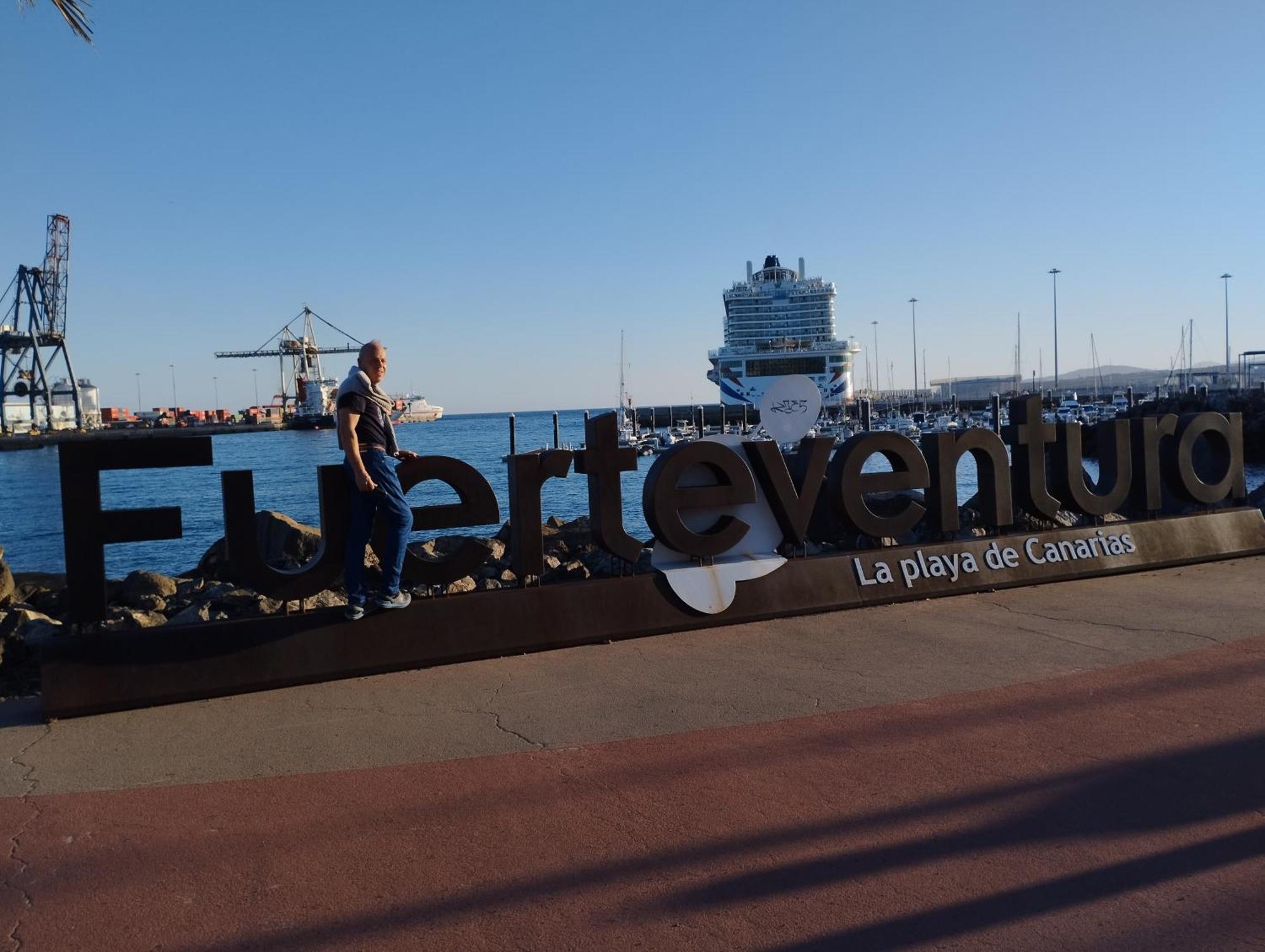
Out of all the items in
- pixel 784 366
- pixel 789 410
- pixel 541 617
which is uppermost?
pixel 784 366

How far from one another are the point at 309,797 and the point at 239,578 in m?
2.37

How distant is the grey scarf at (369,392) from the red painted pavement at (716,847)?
2.58 meters

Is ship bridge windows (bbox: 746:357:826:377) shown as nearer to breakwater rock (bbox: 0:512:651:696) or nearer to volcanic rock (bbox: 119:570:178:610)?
breakwater rock (bbox: 0:512:651:696)

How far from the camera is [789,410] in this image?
9773 mm

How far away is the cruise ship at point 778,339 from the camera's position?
83.5m

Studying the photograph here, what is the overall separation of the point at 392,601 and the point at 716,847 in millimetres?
3482

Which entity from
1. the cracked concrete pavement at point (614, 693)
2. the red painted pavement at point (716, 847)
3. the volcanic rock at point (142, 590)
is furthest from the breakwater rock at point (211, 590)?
the red painted pavement at point (716, 847)

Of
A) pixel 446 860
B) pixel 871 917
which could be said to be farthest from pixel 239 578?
pixel 871 917

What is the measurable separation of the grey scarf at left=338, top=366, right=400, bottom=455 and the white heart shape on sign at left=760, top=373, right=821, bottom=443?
3.93 meters

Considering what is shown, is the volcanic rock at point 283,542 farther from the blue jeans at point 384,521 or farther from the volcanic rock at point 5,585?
the blue jeans at point 384,521

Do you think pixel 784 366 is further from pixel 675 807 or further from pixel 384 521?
pixel 675 807

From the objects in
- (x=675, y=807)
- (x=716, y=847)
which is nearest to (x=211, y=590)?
(x=675, y=807)

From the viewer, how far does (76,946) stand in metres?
3.61

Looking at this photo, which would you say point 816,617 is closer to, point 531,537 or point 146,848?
point 531,537
